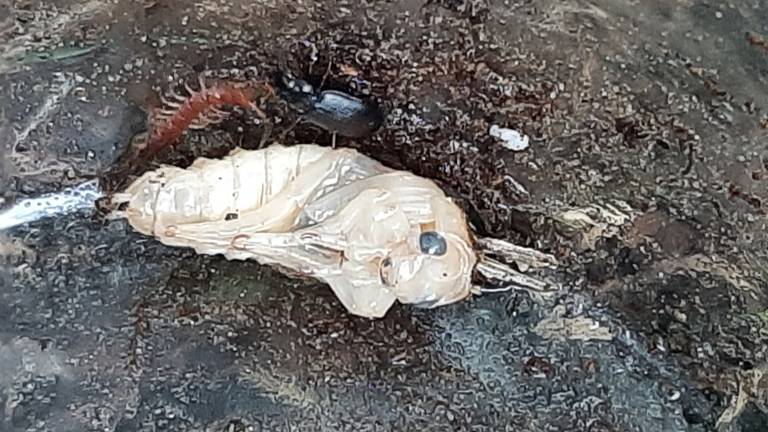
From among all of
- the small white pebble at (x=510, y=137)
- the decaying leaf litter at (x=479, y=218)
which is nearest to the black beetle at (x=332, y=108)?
the decaying leaf litter at (x=479, y=218)

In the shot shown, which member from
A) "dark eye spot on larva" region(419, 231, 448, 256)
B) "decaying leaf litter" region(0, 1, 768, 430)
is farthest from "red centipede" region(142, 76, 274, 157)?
"dark eye spot on larva" region(419, 231, 448, 256)

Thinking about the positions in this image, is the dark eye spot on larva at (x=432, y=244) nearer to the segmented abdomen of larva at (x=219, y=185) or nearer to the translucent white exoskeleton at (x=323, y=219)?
the translucent white exoskeleton at (x=323, y=219)

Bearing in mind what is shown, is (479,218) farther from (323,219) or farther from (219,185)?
(219,185)

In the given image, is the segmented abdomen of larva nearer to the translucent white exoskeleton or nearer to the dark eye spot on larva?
the translucent white exoskeleton

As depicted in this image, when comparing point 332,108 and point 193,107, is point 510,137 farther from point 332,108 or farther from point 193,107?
point 193,107

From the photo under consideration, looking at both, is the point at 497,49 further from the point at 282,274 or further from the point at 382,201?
the point at 282,274

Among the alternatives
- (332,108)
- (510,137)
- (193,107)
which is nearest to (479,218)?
(510,137)

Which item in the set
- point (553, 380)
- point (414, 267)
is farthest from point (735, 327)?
point (414, 267)
